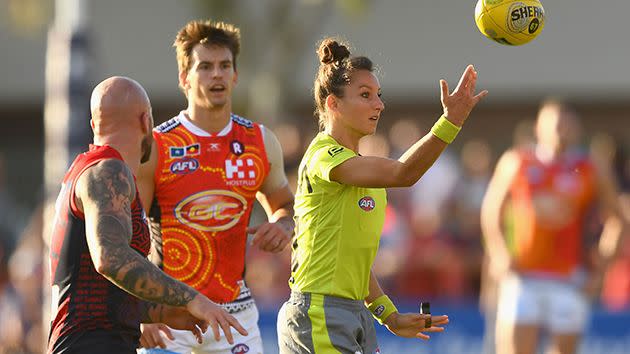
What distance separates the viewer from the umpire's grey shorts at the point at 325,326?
22.5 ft

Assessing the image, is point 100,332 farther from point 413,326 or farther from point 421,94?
point 421,94

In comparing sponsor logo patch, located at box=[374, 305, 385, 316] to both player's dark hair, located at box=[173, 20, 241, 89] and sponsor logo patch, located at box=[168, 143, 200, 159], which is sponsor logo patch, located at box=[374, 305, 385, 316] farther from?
player's dark hair, located at box=[173, 20, 241, 89]

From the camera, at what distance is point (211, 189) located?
7953mm

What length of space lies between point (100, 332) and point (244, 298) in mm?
2140

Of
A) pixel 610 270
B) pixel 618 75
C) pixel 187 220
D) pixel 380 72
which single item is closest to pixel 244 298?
pixel 187 220

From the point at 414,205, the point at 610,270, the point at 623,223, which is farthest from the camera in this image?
the point at 414,205

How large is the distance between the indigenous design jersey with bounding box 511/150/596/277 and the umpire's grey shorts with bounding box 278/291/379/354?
16.2ft

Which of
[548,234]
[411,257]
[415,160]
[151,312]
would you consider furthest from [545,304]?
[151,312]

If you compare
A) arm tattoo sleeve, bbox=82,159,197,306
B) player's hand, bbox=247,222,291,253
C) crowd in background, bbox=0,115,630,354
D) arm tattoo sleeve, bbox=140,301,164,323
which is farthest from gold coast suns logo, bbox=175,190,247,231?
crowd in background, bbox=0,115,630,354

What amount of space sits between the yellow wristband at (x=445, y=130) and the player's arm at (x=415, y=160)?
0.05 ft

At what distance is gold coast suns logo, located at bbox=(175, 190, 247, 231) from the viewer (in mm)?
7914

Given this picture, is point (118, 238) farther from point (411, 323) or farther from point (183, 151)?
point (183, 151)

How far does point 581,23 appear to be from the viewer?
79.4ft

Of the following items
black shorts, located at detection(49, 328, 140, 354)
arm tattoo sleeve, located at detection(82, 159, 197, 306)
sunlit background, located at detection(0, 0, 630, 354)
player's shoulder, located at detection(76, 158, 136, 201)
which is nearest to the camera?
arm tattoo sleeve, located at detection(82, 159, 197, 306)
